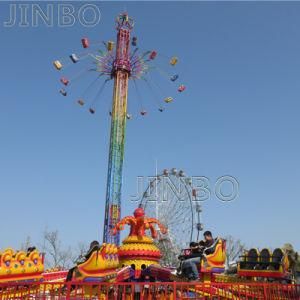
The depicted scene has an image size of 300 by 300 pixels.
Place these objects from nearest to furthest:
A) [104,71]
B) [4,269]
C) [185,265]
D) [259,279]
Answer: [4,269]
[185,265]
[259,279]
[104,71]

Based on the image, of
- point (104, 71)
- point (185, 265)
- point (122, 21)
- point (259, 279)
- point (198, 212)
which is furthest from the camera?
point (122, 21)

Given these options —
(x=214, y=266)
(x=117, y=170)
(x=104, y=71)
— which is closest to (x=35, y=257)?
(x=214, y=266)

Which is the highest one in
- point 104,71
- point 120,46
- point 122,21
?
point 122,21

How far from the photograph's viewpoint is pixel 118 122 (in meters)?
27.2

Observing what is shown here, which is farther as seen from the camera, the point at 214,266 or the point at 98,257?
the point at 214,266

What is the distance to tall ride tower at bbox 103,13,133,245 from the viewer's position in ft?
84.2

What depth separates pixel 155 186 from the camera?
992 inches

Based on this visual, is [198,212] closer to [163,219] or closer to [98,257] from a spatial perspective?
[163,219]

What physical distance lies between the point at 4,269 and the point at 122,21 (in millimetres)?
22908

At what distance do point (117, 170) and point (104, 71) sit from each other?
6414mm

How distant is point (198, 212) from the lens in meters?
23.7

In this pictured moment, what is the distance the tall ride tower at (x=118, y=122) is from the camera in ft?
84.2

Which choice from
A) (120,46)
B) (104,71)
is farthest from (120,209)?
(120,46)

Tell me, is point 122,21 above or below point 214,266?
above
